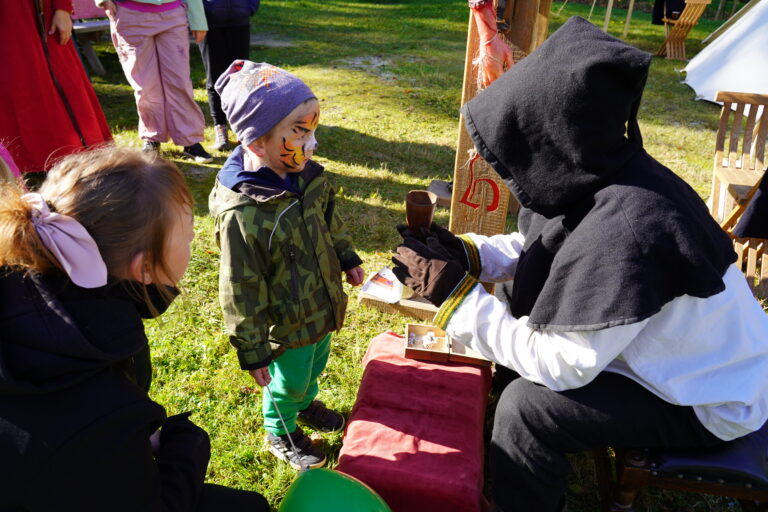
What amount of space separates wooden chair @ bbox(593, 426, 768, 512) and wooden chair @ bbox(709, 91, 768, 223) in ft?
8.17

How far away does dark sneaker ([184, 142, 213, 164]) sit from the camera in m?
5.25

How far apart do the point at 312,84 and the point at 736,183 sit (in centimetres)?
556

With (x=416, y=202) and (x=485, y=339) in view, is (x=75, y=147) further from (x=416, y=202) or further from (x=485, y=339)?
(x=485, y=339)

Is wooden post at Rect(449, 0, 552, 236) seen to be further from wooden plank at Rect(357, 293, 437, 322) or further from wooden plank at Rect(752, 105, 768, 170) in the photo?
wooden plank at Rect(752, 105, 768, 170)

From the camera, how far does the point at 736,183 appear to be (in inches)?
153

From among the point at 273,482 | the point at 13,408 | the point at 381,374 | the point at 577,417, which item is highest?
the point at 13,408

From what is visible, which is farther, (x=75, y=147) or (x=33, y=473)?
(x=75, y=147)

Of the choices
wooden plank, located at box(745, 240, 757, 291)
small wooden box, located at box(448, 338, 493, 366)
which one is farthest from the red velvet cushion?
wooden plank, located at box(745, 240, 757, 291)

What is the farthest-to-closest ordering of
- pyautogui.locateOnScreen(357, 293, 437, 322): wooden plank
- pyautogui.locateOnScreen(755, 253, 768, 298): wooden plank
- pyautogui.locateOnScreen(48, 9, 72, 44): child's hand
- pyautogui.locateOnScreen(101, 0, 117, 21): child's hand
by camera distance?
1. pyautogui.locateOnScreen(101, 0, 117, 21): child's hand
2. pyautogui.locateOnScreen(48, 9, 72, 44): child's hand
3. pyautogui.locateOnScreen(755, 253, 768, 298): wooden plank
4. pyautogui.locateOnScreen(357, 293, 437, 322): wooden plank

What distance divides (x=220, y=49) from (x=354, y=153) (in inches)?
61.2

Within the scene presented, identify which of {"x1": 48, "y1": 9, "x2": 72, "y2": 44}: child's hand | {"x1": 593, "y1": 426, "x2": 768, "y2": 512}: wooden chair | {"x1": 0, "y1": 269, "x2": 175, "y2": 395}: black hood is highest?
{"x1": 48, "y1": 9, "x2": 72, "y2": 44}: child's hand

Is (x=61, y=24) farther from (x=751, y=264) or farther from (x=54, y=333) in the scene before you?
(x=751, y=264)

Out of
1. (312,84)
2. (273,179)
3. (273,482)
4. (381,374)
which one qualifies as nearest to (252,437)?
(273,482)

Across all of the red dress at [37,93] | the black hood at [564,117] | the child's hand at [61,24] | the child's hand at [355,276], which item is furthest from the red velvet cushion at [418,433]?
the child's hand at [61,24]
